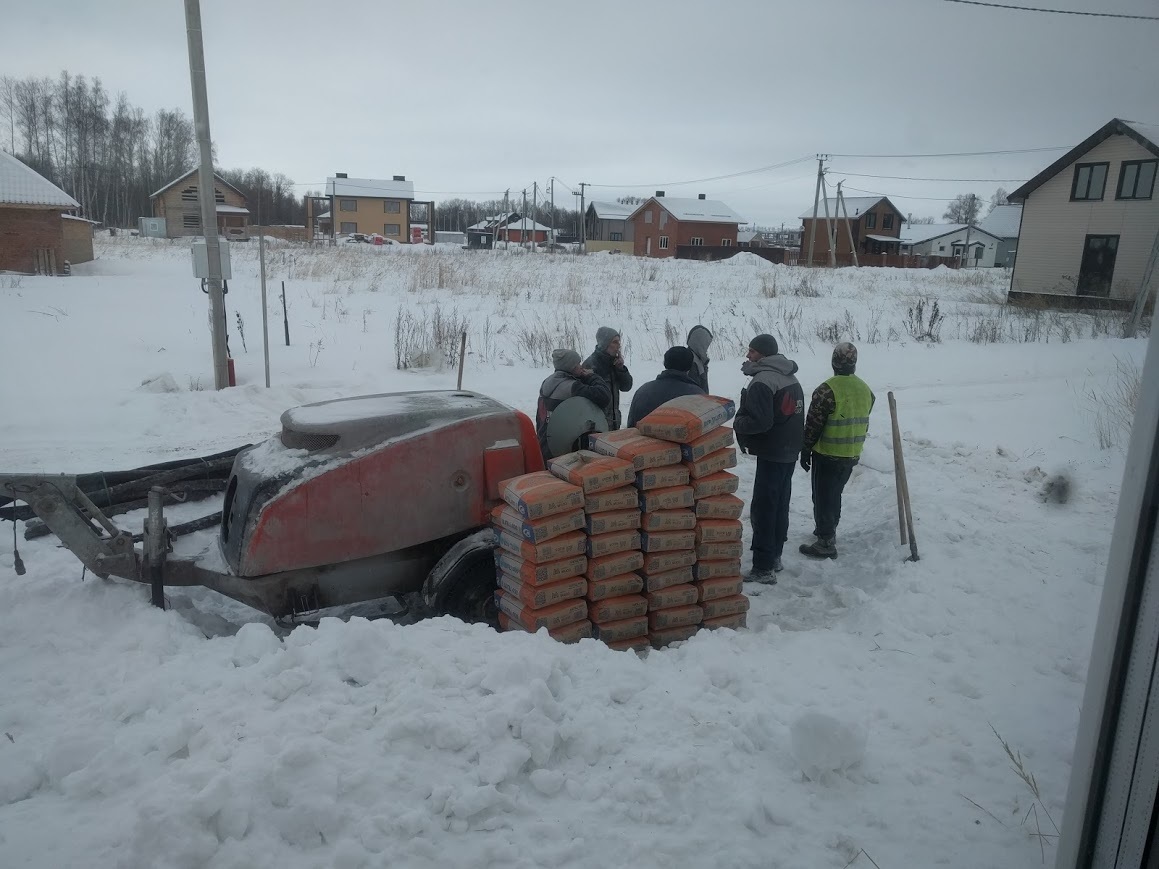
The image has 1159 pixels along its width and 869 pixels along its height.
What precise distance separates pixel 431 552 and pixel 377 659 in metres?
1.50

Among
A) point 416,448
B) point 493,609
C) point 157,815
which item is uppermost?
point 416,448

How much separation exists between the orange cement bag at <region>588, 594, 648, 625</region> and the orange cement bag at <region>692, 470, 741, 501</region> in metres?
0.82

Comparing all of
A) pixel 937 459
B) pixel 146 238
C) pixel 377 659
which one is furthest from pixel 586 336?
pixel 146 238

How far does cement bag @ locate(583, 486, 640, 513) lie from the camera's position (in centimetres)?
486

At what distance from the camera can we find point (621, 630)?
5.00 meters

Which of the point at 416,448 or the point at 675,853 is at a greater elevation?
the point at 416,448

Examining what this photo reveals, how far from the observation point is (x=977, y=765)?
3467mm

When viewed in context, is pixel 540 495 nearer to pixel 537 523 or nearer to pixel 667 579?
pixel 537 523

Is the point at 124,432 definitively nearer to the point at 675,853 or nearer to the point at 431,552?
the point at 431,552

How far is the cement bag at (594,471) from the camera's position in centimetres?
484

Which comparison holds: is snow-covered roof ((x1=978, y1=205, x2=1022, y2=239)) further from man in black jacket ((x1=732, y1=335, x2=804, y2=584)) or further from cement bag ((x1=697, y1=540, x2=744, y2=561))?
cement bag ((x1=697, y1=540, x2=744, y2=561))

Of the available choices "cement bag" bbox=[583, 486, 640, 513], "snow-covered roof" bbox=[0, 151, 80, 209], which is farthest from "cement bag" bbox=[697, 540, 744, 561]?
"snow-covered roof" bbox=[0, 151, 80, 209]

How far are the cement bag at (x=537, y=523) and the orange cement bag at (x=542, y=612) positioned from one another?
0.45m

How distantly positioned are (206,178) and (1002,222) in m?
77.3
